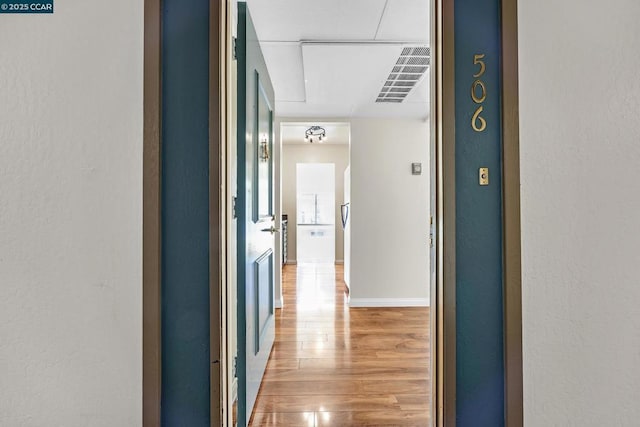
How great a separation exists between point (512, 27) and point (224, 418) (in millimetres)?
1777

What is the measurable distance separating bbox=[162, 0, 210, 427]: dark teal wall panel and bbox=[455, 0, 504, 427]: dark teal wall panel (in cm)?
93

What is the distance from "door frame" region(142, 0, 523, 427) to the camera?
136 centimetres

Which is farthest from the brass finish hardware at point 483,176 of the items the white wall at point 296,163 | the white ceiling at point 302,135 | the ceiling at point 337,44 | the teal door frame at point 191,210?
the white wall at point 296,163

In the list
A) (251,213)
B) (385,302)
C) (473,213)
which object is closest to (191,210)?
(251,213)

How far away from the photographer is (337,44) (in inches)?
98.4

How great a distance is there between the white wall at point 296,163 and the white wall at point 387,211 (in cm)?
341

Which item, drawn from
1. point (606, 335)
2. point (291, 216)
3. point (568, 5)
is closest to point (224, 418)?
point (606, 335)

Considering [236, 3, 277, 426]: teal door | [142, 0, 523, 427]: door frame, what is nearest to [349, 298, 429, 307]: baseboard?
[236, 3, 277, 426]: teal door

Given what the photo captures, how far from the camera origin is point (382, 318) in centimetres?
381

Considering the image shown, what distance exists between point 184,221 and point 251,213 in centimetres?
54

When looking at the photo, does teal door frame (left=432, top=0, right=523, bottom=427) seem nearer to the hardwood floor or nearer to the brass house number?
the brass house number

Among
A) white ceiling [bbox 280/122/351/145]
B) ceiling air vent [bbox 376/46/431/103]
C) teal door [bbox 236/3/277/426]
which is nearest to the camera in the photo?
teal door [bbox 236/3/277/426]

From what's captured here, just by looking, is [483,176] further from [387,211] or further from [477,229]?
[387,211]
